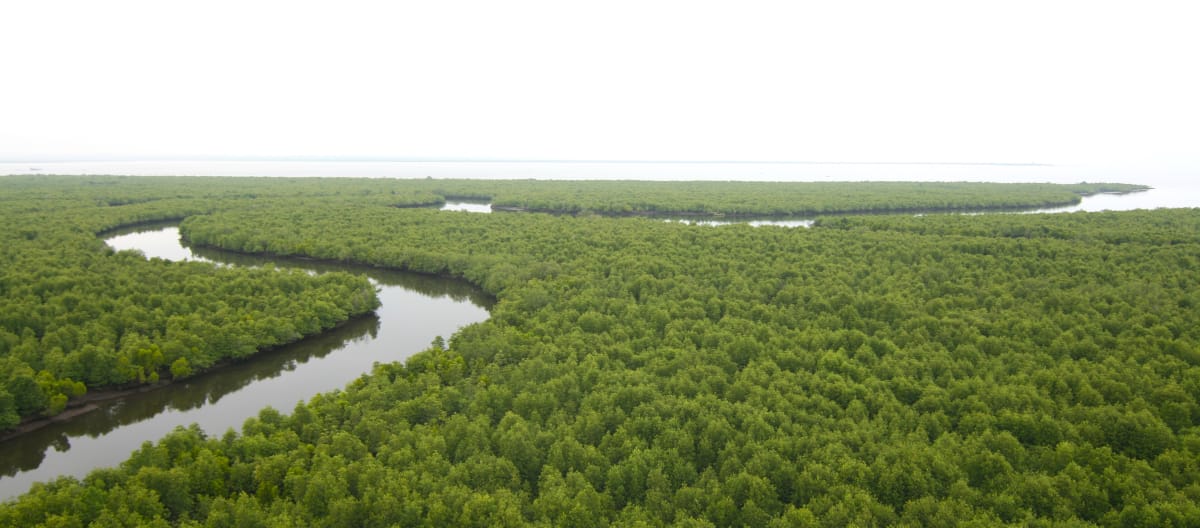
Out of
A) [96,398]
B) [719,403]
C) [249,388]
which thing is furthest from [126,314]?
[719,403]

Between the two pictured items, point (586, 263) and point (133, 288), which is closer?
point (133, 288)

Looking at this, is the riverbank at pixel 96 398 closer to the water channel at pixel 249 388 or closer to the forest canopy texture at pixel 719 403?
the water channel at pixel 249 388

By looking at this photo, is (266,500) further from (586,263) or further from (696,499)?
(586,263)

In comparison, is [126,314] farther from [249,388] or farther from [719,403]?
[719,403]

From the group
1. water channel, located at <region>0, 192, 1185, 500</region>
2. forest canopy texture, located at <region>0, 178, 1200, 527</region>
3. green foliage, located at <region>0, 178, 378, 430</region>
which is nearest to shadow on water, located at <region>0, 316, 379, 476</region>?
water channel, located at <region>0, 192, 1185, 500</region>

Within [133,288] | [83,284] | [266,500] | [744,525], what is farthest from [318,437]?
[83,284]

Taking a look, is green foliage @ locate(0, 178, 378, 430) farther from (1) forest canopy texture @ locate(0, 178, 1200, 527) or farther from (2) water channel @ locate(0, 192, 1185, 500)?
(2) water channel @ locate(0, 192, 1185, 500)

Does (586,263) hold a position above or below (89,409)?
above
